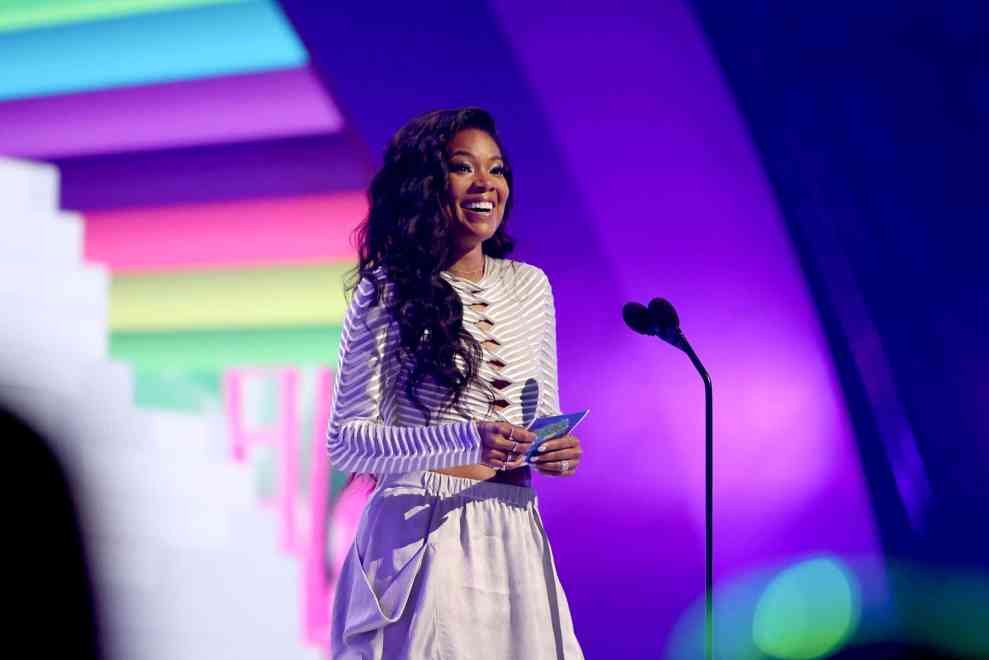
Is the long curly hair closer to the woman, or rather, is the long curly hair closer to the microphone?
the woman

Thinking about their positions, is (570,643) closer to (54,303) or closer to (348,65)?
(348,65)

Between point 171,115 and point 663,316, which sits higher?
point 171,115

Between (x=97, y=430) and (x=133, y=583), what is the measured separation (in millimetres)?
535

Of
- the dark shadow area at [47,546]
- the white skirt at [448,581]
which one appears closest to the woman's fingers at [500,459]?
the white skirt at [448,581]

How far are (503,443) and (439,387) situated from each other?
0.21 meters

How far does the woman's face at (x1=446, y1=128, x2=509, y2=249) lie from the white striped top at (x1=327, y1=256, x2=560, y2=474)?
86 mm

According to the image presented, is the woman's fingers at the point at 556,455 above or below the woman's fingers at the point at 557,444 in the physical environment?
below

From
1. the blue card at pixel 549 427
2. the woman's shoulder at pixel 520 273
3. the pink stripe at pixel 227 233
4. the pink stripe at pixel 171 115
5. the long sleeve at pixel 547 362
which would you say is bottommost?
the blue card at pixel 549 427

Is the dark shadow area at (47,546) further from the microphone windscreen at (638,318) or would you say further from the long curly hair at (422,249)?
the microphone windscreen at (638,318)

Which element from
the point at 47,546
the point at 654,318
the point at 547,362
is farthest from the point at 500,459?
the point at 47,546

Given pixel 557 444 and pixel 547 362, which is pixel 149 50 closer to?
pixel 547 362

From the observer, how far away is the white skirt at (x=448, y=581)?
6.08 feet

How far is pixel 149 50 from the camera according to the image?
14.5 ft

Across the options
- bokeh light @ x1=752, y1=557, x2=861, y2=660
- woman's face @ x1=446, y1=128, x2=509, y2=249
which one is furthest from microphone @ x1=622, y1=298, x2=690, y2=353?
bokeh light @ x1=752, y1=557, x2=861, y2=660
